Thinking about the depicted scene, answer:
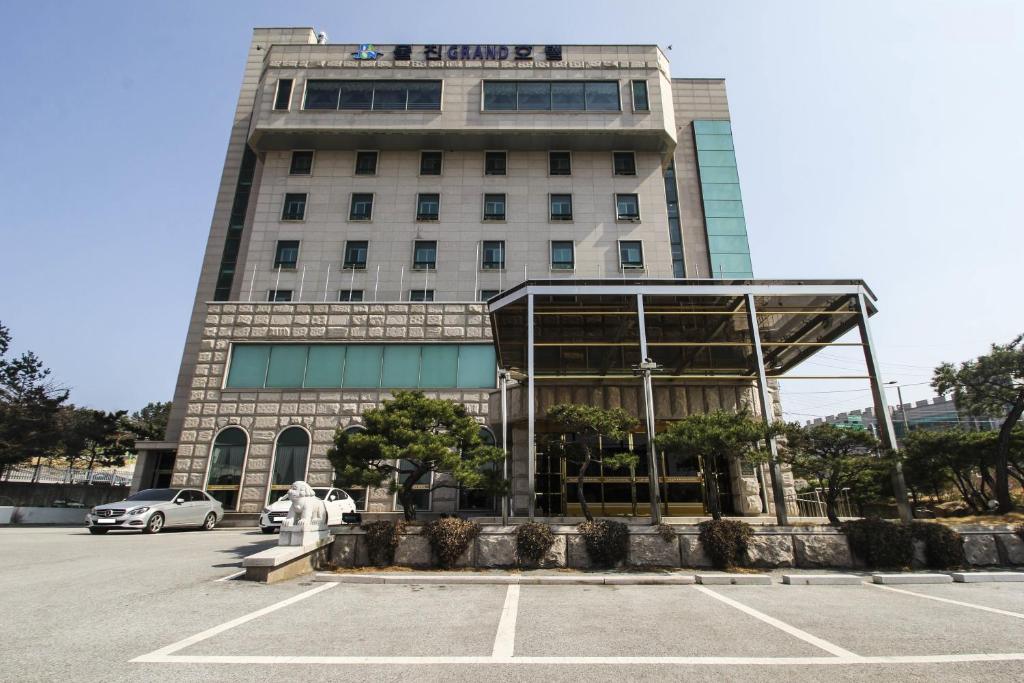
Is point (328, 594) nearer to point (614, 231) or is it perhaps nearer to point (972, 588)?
point (972, 588)

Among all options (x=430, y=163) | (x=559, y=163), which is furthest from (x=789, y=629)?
(x=430, y=163)

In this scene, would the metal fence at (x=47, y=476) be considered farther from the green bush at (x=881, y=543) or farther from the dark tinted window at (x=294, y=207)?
the green bush at (x=881, y=543)

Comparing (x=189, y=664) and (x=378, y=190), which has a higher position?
(x=378, y=190)

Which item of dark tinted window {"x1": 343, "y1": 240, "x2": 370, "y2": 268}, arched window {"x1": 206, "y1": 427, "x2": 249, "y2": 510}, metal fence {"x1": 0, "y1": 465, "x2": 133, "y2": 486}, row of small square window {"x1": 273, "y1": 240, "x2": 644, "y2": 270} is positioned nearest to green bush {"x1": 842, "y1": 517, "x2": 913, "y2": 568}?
row of small square window {"x1": 273, "y1": 240, "x2": 644, "y2": 270}

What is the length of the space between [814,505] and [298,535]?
71.6ft

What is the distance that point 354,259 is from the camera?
2792 cm

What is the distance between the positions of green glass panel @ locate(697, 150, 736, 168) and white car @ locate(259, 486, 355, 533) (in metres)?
33.0

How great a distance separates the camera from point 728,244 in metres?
33.6

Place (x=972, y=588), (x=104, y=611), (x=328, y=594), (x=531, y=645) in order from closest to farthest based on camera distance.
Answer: (x=531, y=645)
(x=104, y=611)
(x=328, y=594)
(x=972, y=588)

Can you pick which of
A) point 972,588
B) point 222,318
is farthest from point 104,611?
point 222,318

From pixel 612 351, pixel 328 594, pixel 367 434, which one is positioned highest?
pixel 612 351

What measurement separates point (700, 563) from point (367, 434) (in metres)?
8.34

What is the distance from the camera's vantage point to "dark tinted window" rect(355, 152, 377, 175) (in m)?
30.0

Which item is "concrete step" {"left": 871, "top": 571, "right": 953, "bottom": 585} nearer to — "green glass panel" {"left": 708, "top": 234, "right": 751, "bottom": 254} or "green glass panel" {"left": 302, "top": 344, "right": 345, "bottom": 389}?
"green glass panel" {"left": 302, "top": 344, "right": 345, "bottom": 389}
